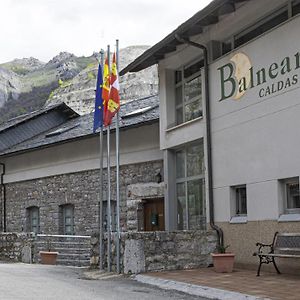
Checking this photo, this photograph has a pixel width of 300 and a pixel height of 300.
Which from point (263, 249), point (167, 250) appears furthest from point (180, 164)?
point (263, 249)

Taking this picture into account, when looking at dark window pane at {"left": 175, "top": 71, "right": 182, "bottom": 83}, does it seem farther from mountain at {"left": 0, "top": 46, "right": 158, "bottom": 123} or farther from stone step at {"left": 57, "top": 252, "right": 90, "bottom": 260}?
mountain at {"left": 0, "top": 46, "right": 158, "bottom": 123}

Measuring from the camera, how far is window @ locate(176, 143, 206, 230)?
47.0 feet

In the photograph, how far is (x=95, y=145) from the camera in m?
19.4

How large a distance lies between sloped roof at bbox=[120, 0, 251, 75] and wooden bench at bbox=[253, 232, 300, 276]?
464 centimetres

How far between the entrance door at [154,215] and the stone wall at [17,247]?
143 inches

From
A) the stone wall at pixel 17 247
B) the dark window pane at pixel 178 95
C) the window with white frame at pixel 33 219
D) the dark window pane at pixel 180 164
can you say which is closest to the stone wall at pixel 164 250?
the dark window pane at pixel 180 164

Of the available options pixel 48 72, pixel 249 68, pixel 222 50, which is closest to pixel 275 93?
pixel 249 68

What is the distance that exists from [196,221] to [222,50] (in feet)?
14.1

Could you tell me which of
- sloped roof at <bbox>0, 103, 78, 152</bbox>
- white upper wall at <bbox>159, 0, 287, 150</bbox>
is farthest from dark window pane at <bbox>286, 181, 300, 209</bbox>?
sloped roof at <bbox>0, 103, 78, 152</bbox>

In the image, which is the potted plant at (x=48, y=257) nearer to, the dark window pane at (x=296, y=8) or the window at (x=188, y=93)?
the window at (x=188, y=93)

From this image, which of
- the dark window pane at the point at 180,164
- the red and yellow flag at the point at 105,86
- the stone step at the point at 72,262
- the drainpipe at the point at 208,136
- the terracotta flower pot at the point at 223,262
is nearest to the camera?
the terracotta flower pot at the point at 223,262

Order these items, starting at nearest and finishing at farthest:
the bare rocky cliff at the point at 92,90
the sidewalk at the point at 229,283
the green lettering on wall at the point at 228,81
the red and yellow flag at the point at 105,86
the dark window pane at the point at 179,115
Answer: the sidewalk at the point at 229,283 → the green lettering on wall at the point at 228,81 → the red and yellow flag at the point at 105,86 → the dark window pane at the point at 179,115 → the bare rocky cliff at the point at 92,90

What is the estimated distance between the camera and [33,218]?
2233 centimetres

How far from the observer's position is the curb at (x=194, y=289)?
8628 millimetres
